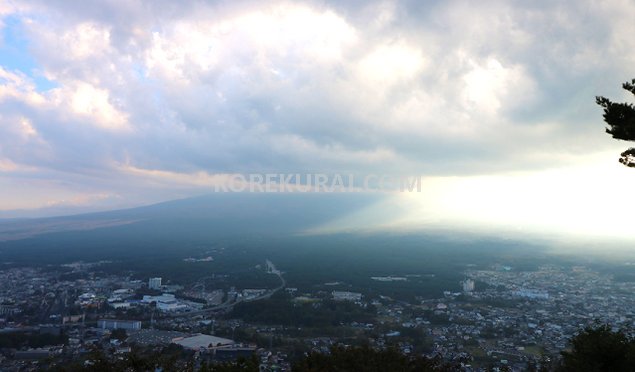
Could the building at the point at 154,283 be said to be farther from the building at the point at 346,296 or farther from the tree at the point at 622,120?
the tree at the point at 622,120

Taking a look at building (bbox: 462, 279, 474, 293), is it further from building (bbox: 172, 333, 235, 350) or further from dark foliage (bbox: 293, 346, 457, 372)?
dark foliage (bbox: 293, 346, 457, 372)

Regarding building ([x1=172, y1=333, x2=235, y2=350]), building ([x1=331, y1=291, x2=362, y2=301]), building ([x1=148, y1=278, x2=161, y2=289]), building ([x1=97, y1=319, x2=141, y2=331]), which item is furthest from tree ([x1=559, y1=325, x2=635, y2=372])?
building ([x1=148, y1=278, x2=161, y2=289])

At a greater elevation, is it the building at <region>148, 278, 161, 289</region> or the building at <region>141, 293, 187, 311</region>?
the building at <region>148, 278, 161, 289</region>

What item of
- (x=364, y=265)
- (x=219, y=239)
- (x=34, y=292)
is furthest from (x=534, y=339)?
(x=219, y=239)

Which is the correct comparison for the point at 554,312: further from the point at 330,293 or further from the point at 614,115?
the point at 614,115

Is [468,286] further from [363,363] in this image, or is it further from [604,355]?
[363,363]

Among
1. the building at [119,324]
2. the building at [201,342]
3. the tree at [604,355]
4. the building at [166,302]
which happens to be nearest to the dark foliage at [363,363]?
the tree at [604,355]

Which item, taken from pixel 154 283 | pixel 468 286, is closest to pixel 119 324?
pixel 154 283

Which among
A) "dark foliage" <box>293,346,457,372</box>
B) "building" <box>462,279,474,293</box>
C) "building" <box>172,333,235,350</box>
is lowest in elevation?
"building" <box>172,333,235,350</box>
